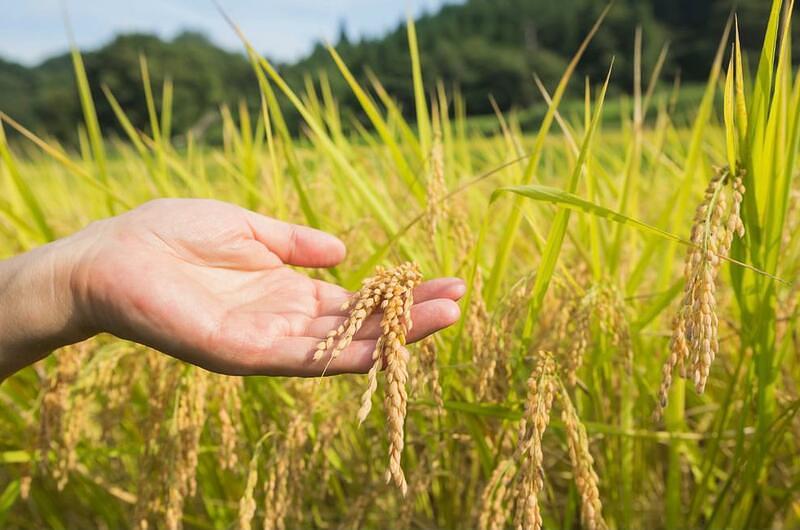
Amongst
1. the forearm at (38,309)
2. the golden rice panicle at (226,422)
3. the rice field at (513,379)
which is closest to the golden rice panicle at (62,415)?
the rice field at (513,379)

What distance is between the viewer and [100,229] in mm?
1521

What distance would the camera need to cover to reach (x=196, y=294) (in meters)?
1.33

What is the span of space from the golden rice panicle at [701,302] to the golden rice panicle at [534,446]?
17 cm

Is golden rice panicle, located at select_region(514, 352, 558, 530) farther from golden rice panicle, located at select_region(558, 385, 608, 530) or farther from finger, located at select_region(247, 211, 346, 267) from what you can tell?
finger, located at select_region(247, 211, 346, 267)

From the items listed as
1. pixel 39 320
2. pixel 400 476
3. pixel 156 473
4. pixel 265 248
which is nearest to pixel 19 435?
pixel 156 473

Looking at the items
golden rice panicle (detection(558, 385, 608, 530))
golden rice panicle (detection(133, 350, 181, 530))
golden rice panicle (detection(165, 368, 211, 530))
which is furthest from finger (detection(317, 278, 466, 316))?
golden rice panicle (detection(133, 350, 181, 530))

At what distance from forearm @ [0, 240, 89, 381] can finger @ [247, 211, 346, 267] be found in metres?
0.43

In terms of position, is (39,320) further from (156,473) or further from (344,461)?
(344,461)

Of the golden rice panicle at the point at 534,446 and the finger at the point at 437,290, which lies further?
the finger at the point at 437,290

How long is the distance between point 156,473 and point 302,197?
0.85 metres

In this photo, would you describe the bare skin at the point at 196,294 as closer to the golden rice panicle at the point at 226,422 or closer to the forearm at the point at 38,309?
the forearm at the point at 38,309

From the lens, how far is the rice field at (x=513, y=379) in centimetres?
111

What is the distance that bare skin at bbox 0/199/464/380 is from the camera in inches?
47.4

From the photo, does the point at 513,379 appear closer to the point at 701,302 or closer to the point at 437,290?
the point at 437,290
